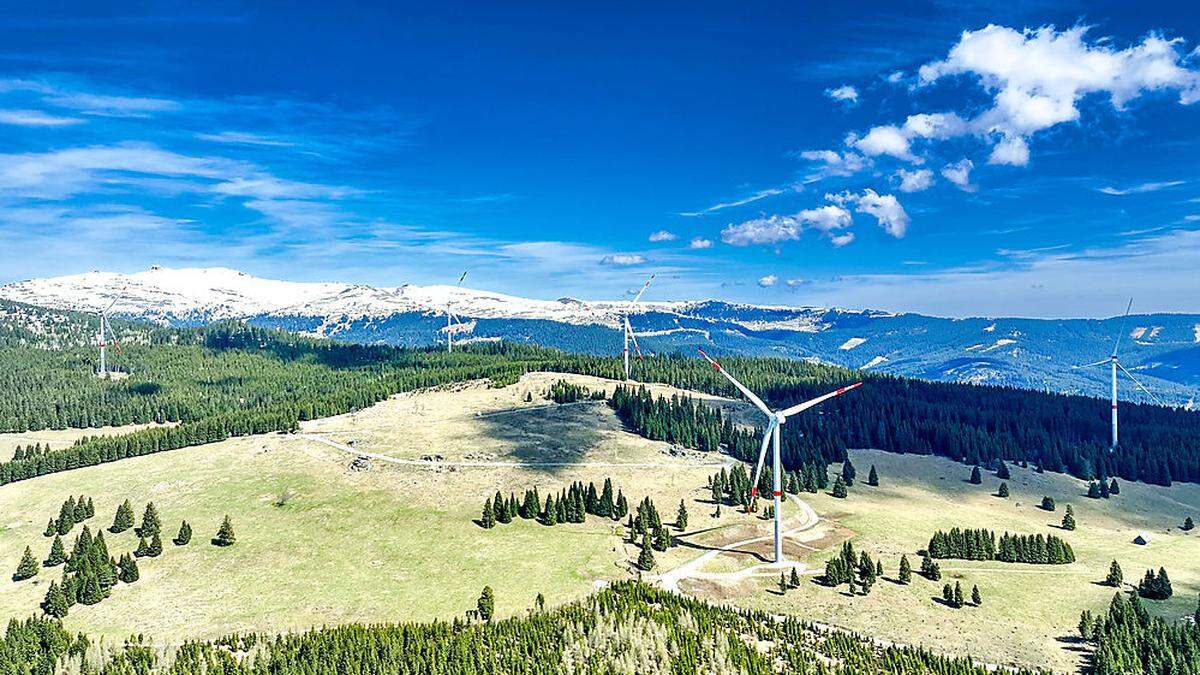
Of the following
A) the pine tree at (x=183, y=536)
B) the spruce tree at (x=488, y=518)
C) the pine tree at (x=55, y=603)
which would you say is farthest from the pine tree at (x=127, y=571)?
the spruce tree at (x=488, y=518)

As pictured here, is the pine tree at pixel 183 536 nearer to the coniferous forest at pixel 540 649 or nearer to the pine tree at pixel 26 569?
the pine tree at pixel 26 569

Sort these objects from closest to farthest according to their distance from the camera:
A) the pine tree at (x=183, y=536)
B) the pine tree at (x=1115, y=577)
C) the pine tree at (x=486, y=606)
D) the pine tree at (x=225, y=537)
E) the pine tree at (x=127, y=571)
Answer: the pine tree at (x=486, y=606) < the pine tree at (x=1115, y=577) < the pine tree at (x=127, y=571) < the pine tree at (x=225, y=537) < the pine tree at (x=183, y=536)

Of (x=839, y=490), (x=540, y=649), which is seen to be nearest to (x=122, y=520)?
(x=540, y=649)

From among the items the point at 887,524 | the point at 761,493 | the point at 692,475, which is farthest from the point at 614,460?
the point at 887,524

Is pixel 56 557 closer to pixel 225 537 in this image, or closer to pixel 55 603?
pixel 55 603

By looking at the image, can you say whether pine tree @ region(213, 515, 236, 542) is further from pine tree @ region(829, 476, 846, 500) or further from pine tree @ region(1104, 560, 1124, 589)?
pine tree @ region(1104, 560, 1124, 589)

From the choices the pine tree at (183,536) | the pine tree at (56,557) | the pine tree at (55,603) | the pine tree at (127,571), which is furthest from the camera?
the pine tree at (183,536)

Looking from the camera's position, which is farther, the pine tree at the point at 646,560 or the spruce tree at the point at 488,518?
the spruce tree at the point at 488,518

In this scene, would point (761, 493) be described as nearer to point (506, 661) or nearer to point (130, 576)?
point (506, 661)
